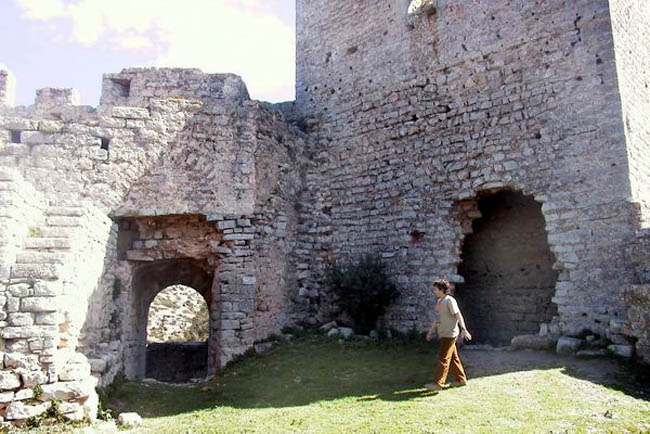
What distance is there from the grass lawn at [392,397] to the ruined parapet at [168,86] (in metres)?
6.32

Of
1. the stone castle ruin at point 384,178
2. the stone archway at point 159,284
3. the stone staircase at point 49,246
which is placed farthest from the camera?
the stone archway at point 159,284

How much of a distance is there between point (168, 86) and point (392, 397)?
9233 millimetres

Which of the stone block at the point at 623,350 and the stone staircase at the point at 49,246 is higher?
the stone staircase at the point at 49,246

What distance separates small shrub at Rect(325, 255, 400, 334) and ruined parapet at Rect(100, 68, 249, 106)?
4851 millimetres

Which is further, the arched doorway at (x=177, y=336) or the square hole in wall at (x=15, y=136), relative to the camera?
the arched doorway at (x=177, y=336)

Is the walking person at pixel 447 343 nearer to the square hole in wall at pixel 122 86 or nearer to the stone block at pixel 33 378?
the stone block at pixel 33 378

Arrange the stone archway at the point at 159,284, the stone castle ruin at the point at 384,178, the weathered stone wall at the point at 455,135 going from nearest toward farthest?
the stone castle ruin at the point at 384,178
the weathered stone wall at the point at 455,135
the stone archway at the point at 159,284

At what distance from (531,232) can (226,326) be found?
21.3 feet

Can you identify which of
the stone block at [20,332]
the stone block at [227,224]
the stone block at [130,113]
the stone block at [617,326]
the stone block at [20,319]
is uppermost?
the stone block at [130,113]

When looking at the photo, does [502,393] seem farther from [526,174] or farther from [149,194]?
[149,194]

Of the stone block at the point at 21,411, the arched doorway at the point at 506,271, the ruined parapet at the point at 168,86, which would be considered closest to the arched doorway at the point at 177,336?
the ruined parapet at the point at 168,86

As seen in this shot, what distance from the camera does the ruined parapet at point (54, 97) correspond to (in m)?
10.6

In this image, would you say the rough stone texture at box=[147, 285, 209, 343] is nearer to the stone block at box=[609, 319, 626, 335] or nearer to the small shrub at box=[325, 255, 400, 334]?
the small shrub at box=[325, 255, 400, 334]

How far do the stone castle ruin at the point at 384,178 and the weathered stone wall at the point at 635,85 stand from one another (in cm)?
6
